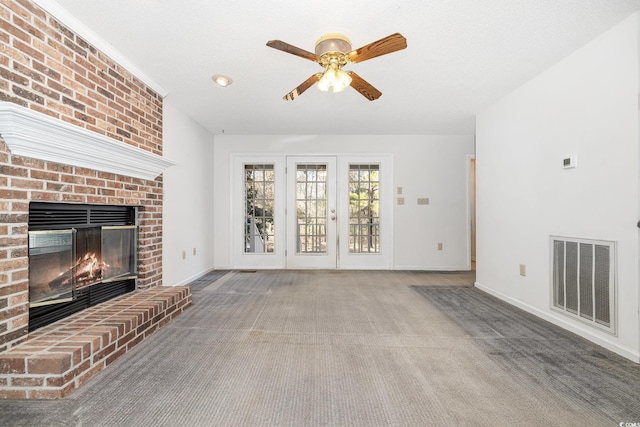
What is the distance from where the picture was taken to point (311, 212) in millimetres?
4949

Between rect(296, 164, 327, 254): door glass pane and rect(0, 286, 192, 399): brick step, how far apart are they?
2771mm

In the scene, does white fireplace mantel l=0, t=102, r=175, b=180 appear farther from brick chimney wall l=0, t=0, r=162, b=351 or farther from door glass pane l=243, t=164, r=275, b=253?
door glass pane l=243, t=164, r=275, b=253

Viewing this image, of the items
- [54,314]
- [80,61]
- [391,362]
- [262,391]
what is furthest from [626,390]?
[80,61]

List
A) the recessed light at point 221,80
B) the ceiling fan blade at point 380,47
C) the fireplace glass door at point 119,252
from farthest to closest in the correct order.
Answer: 1. the recessed light at point 221,80
2. the fireplace glass door at point 119,252
3. the ceiling fan blade at point 380,47

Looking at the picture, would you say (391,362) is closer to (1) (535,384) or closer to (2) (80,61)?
(1) (535,384)

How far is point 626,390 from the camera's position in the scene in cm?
154

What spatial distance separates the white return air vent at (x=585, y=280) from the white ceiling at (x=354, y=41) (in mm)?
1530

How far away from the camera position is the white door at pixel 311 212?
4.92m

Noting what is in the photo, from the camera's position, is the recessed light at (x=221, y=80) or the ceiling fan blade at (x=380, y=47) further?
the recessed light at (x=221, y=80)

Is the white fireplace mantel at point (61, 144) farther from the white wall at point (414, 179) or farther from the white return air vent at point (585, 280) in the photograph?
the white return air vent at point (585, 280)

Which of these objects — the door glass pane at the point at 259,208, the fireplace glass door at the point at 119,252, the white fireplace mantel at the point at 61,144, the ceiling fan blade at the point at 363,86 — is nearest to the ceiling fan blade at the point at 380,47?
the ceiling fan blade at the point at 363,86

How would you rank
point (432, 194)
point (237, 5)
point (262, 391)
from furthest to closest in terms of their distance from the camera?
1. point (432, 194)
2. point (237, 5)
3. point (262, 391)

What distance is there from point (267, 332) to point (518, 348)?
1.79 m

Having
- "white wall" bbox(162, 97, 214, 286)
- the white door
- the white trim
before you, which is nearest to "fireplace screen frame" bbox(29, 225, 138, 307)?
"white wall" bbox(162, 97, 214, 286)
